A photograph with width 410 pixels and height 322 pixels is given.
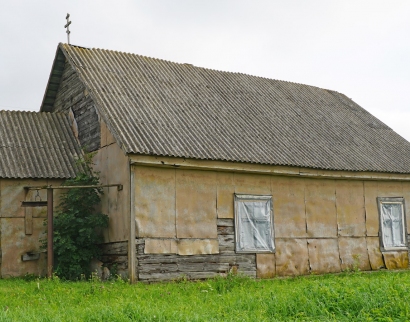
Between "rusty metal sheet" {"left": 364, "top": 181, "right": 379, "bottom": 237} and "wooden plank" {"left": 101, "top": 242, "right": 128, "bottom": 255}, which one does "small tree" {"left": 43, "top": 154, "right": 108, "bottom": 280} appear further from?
"rusty metal sheet" {"left": 364, "top": 181, "right": 379, "bottom": 237}

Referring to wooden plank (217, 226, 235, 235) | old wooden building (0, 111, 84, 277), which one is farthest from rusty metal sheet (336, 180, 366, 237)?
old wooden building (0, 111, 84, 277)

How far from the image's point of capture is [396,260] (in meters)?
16.6

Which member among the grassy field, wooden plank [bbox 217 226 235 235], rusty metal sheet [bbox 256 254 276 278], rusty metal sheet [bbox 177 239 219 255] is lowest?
the grassy field

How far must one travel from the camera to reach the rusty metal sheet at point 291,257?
47.6 ft

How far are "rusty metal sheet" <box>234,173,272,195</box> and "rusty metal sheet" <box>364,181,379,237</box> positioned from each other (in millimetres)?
3357

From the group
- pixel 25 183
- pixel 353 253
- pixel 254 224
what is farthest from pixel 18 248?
pixel 353 253

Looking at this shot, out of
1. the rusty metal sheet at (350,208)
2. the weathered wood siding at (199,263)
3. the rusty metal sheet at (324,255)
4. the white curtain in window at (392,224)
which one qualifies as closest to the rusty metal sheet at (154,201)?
the weathered wood siding at (199,263)

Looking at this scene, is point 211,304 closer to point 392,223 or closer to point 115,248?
point 115,248

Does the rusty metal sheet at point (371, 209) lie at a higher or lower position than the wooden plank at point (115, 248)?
higher

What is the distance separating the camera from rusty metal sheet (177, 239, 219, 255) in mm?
13103

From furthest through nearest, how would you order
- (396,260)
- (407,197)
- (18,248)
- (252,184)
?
(407,197) < (396,260) < (252,184) < (18,248)

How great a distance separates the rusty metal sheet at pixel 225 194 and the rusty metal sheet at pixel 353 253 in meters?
3.61

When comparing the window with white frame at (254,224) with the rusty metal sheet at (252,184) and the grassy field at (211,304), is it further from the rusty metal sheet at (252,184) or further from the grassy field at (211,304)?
the grassy field at (211,304)

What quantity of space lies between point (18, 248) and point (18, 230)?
1.34 ft
